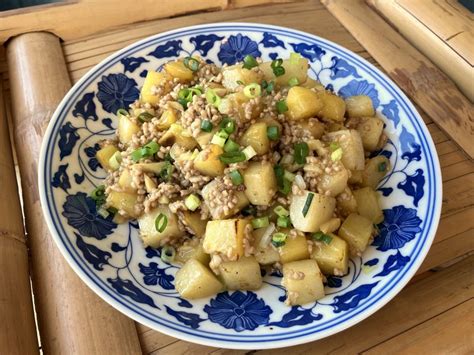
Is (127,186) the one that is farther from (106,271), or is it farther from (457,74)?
(457,74)

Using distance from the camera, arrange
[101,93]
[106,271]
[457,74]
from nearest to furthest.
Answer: [106,271]
[101,93]
[457,74]

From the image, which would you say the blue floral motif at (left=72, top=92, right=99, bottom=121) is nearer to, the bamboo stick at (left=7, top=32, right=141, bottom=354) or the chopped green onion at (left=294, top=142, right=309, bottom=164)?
the bamboo stick at (left=7, top=32, right=141, bottom=354)

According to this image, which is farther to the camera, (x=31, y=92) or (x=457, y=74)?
(x=457, y=74)

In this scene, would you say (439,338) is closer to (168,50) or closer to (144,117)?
(144,117)

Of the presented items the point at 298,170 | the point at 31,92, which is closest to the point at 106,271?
the point at 298,170

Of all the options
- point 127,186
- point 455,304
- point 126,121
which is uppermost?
point 126,121

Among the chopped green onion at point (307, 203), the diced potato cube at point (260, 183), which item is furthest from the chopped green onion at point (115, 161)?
the chopped green onion at point (307, 203)
